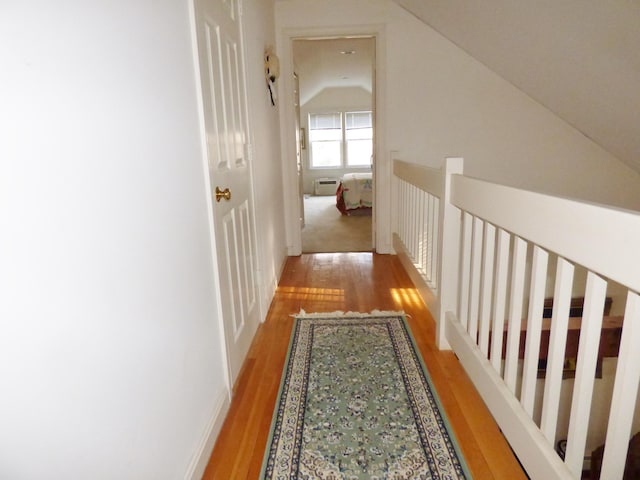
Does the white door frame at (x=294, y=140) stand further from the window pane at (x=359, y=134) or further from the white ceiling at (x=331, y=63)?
the window pane at (x=359, y=134)

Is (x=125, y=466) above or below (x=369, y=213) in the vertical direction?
above

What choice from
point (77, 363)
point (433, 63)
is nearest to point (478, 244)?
point (77, 363)

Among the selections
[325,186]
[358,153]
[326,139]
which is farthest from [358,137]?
[325,186]

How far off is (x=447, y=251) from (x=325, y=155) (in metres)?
7.54

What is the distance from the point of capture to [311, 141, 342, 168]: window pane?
9266mm

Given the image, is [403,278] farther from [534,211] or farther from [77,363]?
[77,363]

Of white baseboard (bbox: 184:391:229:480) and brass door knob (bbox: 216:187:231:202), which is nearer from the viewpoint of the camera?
white baseboard (bbox: 184:391:229:480)

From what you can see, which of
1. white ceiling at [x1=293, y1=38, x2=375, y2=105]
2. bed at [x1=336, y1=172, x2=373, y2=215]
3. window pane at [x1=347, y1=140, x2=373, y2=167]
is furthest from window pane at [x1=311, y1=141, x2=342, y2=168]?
bed at [x1=336, y1=172, x2=373, y2=215]

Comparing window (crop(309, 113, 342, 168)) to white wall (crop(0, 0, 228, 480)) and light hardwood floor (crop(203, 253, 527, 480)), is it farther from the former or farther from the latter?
white wall (crop(0, 0, 228, 480))

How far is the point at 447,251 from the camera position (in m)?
2.08

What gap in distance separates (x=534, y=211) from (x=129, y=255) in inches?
43.5

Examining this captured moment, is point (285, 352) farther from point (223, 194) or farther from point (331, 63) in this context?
point (331, 63)

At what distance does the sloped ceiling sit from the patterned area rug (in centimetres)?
188

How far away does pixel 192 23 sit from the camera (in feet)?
4.71
